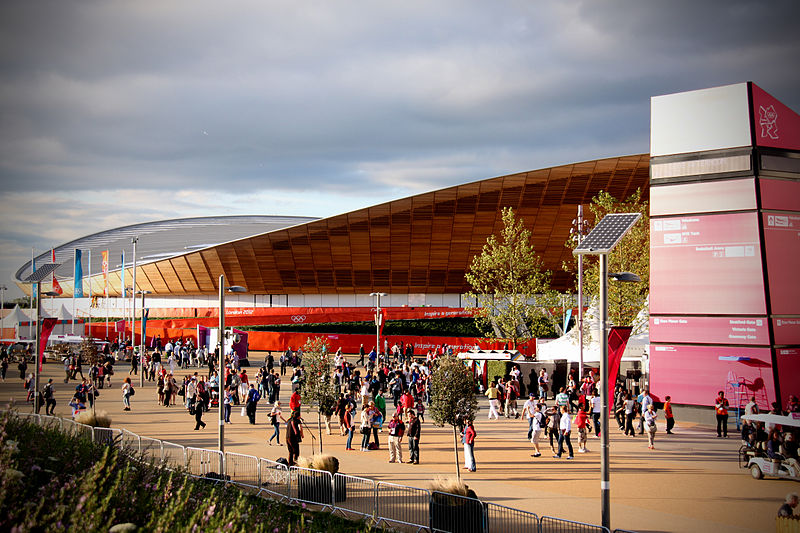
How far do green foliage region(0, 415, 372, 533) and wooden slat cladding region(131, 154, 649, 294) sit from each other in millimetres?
37930

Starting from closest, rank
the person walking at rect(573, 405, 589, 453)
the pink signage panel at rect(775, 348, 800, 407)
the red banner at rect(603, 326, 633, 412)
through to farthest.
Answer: the red banner at rect(603, 326, 633, 412), the person walking at rect(573, 405, 589, 453), the pink signage panel at rect(775, 348, 800, 407)

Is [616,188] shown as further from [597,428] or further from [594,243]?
[594,243]

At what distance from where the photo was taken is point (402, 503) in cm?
1196

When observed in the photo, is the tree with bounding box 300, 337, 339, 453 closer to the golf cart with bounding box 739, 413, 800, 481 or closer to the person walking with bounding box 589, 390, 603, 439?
the person walking with bounding box 589, 390, 603, 439

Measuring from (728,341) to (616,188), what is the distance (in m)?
25.2

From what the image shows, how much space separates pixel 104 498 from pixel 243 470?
6.32 meters

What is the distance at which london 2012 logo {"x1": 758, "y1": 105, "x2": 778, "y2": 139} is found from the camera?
2412cm

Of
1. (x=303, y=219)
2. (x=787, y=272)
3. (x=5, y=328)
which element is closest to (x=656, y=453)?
(x=787, y=272)

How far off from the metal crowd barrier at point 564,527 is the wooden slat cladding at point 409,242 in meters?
38.5

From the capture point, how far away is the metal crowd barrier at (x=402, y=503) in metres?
11.8

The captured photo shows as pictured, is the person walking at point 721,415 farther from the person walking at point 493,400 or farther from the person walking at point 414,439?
Answer: the person walking at point 414,439

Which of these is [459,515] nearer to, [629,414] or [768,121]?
[629,414]

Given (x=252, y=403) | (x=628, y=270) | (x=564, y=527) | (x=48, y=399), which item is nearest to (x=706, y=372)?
(x=628, y=270)

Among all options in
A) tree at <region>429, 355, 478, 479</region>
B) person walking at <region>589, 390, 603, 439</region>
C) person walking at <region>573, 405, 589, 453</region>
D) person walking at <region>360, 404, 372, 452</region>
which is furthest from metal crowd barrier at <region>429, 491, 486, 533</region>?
person walking at <region>589, 390, 603, 439</region>
